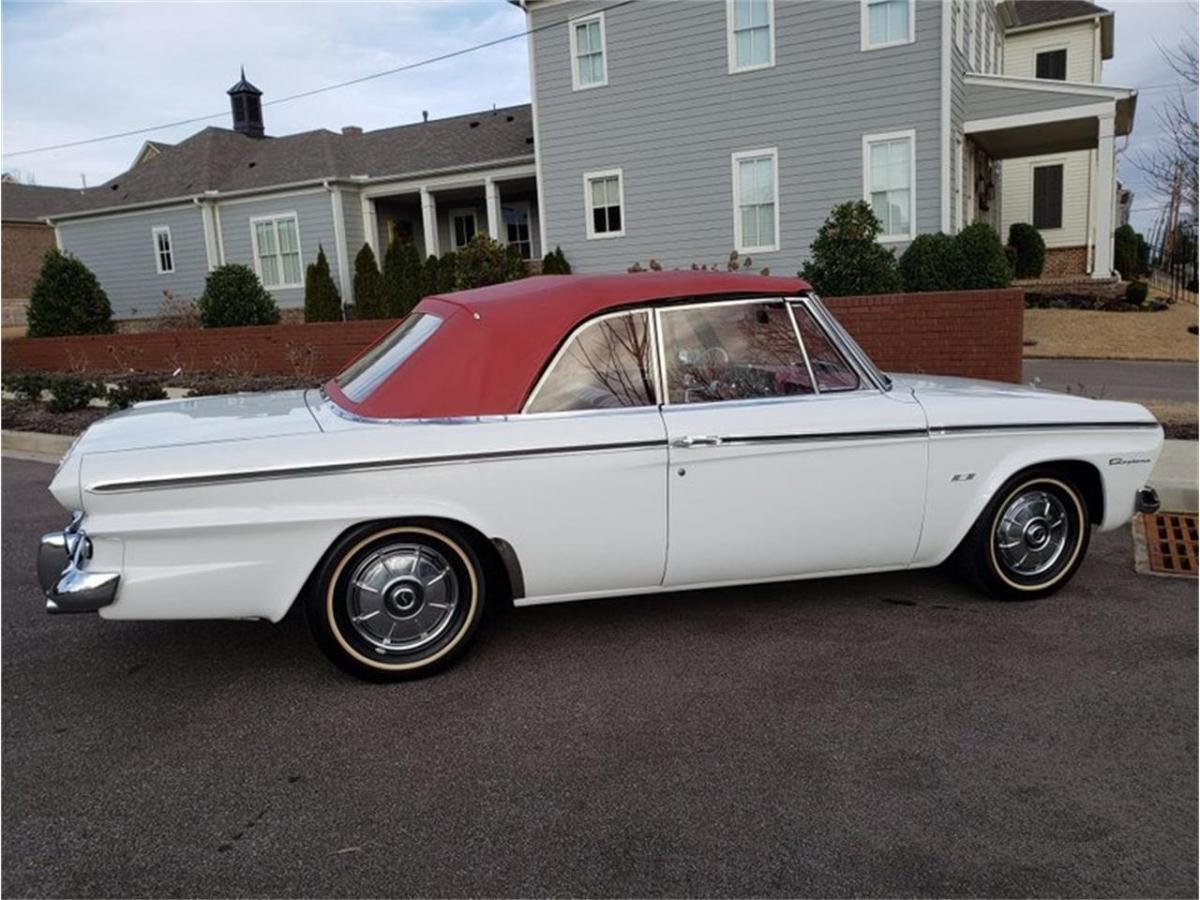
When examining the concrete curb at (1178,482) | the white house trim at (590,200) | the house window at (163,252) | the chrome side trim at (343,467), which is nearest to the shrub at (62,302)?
the house window at (163,252)

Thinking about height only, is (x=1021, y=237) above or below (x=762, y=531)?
above

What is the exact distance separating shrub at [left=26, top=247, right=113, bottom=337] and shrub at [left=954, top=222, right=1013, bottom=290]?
18964 millimetres

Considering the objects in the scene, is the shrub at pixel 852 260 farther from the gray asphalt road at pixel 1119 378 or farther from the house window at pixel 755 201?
the house window at pixel 755 201

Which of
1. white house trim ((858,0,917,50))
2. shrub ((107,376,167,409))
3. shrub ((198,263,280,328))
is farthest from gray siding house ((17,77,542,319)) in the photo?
shrub ((107,376,167,409))

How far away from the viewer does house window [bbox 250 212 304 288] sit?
78.9 ft

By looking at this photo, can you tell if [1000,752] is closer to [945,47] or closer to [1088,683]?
[1088,683]

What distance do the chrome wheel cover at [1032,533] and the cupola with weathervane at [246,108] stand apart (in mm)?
34247

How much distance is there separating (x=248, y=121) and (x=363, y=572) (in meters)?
34.5

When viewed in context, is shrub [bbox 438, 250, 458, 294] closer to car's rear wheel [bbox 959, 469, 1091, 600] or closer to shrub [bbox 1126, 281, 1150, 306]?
shrub [bbox 1126, 281, 1150, 306]

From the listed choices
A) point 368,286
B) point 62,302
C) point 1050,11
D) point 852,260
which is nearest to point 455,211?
point 368,286

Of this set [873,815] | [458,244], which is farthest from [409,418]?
[458,244]

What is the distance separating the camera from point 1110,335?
55.4 ft

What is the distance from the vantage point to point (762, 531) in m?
4.04

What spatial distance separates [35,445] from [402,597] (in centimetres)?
904
